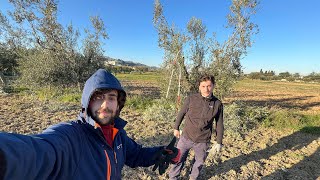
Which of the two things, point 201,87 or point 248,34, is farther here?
point 248,34

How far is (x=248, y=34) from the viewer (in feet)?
32.7

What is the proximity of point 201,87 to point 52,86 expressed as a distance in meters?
10.8

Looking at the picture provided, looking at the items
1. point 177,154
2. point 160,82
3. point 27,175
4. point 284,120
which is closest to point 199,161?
point 177,154

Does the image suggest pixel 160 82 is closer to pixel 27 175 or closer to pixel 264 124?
pixel 264 124

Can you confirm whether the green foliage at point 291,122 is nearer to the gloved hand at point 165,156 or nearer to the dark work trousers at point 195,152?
the dark work trousers at point 195,152

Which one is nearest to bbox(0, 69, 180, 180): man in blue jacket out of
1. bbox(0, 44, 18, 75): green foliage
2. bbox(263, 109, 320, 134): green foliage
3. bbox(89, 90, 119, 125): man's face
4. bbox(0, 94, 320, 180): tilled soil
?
bbox(89, 90, 119, 125): man's face

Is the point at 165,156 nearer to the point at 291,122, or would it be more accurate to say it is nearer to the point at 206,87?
the point at 206,87

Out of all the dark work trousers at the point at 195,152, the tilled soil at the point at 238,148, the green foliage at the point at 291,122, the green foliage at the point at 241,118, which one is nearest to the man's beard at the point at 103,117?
the dark work trousers at the point at 195,152

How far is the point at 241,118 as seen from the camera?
30.8 feet

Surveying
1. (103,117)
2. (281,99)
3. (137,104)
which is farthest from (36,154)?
(281,99)

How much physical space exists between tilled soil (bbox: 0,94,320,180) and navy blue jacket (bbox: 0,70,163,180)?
355 cm

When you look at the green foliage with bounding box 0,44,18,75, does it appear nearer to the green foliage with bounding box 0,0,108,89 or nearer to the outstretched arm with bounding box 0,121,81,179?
the green foliage with bounding box 0,0,108,89

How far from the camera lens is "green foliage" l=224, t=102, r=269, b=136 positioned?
27.3 ft

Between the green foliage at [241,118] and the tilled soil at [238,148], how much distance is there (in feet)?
1.10
